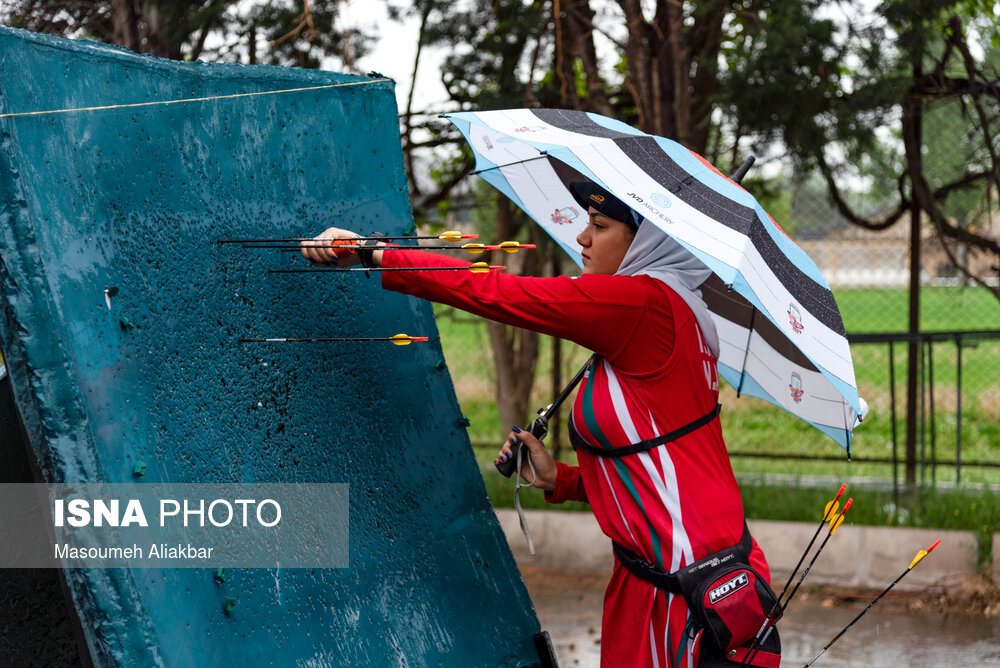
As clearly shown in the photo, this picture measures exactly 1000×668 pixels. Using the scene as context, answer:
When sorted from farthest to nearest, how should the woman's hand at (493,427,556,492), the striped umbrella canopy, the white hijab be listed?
the woman's hand at (493,427,556,492) → the white hijab → the striped umbrella canopy

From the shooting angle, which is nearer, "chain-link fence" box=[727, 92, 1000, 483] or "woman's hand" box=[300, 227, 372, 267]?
"woman's hand" box=[300, 227, 372, 267]

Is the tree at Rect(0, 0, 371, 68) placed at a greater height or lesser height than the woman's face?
greater

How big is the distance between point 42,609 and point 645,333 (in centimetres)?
170

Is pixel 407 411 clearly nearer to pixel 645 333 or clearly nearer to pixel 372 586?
pixel 372 586

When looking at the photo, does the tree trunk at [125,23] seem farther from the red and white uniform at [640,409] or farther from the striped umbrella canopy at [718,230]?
the red and white uniform at [640,409]

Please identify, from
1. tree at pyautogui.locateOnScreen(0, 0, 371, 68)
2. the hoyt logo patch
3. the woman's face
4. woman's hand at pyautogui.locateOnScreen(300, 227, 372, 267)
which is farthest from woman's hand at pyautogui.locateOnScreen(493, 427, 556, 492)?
tree at pyautogui.locateOnScreen(0, 0, 371, 68)

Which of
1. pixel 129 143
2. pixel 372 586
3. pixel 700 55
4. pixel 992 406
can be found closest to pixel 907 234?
pixel 700 55

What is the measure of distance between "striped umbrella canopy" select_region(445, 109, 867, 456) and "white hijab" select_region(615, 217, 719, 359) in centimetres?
15

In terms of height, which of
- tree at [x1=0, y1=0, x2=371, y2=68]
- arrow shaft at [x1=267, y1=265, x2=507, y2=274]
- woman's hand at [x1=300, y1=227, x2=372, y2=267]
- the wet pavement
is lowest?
the wet pavement

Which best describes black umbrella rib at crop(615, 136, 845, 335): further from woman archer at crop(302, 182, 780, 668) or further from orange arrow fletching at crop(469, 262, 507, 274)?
orange arrow fletching at crop(469, 262, 507, 274)

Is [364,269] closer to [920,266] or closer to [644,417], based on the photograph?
[644,417]

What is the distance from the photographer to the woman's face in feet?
8.49

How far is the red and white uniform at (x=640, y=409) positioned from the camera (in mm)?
2334

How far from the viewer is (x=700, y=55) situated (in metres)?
6.23
